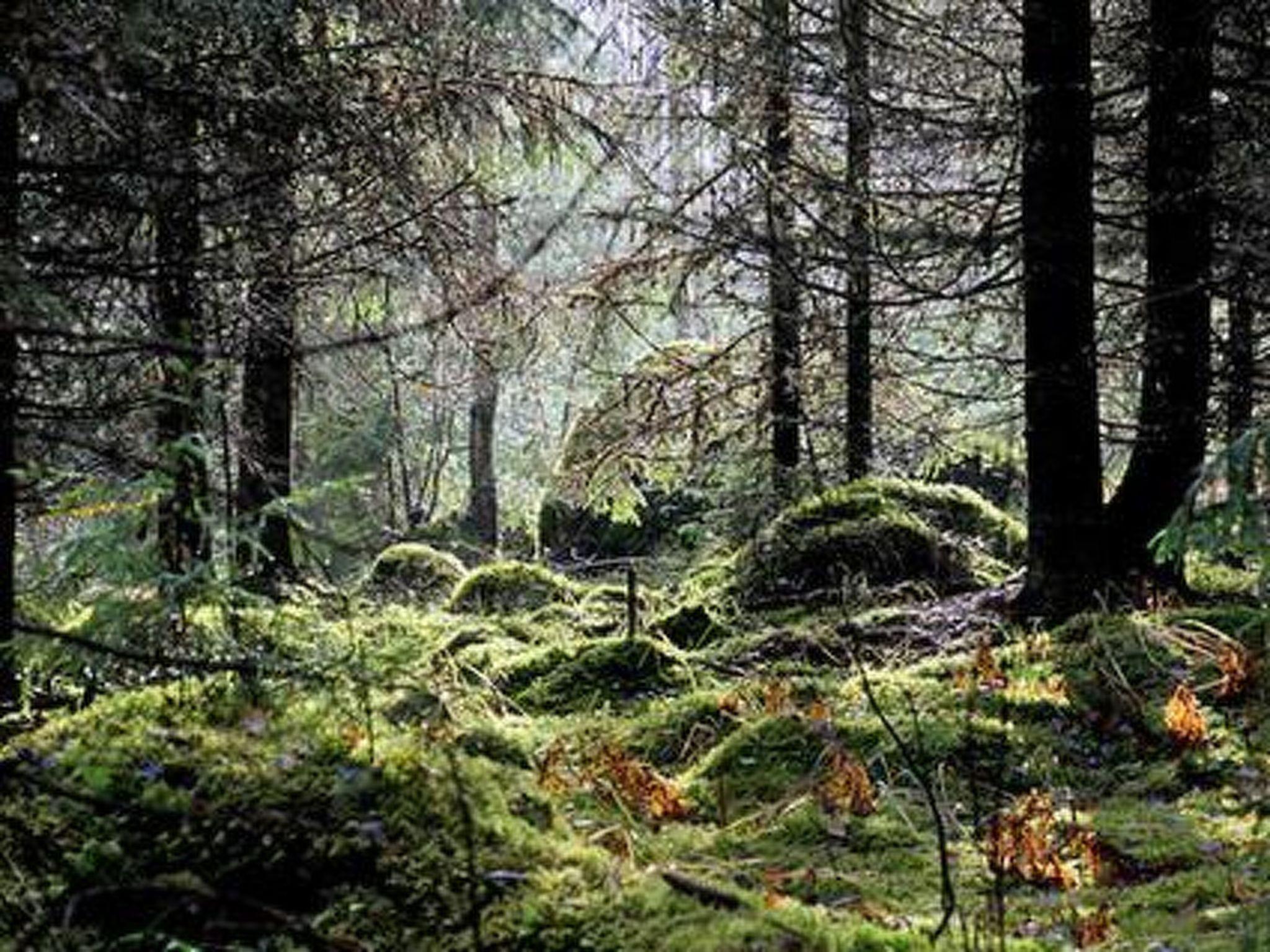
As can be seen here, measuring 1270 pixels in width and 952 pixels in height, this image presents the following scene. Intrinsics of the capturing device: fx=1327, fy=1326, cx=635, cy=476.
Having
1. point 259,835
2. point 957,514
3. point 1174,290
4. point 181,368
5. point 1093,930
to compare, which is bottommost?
point 1093,930

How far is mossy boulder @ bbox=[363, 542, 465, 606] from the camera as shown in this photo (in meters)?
14.7

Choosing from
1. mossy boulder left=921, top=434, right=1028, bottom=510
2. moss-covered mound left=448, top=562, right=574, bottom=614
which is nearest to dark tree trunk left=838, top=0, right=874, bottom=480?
mossy boulder left=921, top=434, right=1028, bottom=510

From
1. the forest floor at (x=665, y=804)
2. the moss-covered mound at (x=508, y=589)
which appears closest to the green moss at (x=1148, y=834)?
the forest floor at (x=665, y=804)

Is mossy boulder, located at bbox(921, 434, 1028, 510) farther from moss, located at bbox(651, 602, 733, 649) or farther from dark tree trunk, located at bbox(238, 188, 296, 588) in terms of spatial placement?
dark tree trunk, located at bbox(238, 188, 296, 588)

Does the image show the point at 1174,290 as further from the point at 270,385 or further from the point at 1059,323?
the point at 270,385

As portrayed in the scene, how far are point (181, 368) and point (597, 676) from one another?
4630mm

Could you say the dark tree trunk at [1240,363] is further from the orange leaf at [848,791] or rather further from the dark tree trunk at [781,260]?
the orange leaf at [848,791]

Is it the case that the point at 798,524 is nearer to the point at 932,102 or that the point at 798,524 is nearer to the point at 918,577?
the point at 918,577

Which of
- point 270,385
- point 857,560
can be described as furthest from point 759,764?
point 270,385

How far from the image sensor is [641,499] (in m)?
13.7

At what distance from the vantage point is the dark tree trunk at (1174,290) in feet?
25.8

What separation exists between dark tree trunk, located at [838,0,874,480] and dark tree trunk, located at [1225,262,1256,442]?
221 cm

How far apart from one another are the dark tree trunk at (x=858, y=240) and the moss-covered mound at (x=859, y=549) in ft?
4.53

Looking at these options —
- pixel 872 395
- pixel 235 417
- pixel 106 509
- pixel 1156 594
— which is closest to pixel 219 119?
pixel 235 417
